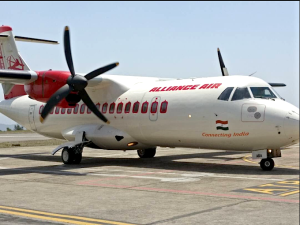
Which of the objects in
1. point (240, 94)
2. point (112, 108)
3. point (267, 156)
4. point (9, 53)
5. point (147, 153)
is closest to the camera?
point (267, 156)

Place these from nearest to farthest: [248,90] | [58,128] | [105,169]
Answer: [248,90], [105,169], [58,128]

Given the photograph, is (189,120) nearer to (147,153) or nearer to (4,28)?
(147,153)

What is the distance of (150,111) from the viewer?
19297 millimetres

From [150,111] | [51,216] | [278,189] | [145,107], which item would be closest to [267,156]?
[278,189]

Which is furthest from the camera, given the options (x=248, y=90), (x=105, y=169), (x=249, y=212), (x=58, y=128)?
(x=58, y=128)

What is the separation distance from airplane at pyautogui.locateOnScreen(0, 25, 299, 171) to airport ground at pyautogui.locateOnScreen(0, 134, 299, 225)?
1093 millimetres

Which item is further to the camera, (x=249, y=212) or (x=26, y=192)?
(x=26, y=192)

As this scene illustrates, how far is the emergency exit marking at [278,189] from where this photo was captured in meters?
11.7

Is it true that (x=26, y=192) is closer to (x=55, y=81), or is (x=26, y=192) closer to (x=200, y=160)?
(x=55, y=81)

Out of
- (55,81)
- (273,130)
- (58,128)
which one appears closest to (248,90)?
(273,130)

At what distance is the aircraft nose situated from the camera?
50.9 ft

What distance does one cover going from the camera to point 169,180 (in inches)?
585

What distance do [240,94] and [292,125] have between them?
2281 mm

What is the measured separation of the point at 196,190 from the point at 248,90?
18.5 feet
